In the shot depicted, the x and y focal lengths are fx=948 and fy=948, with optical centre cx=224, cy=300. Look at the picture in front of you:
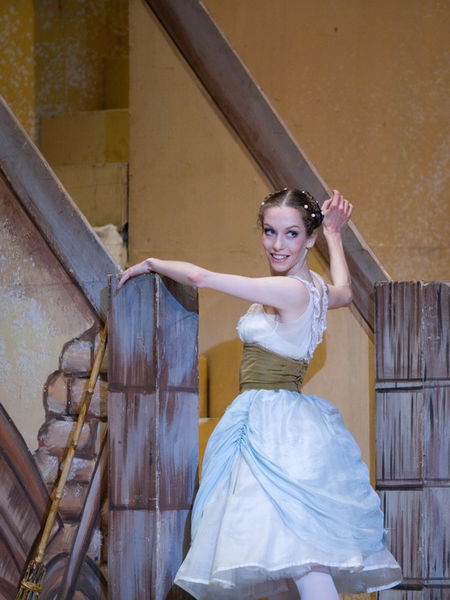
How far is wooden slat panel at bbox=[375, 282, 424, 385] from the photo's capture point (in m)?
3.21

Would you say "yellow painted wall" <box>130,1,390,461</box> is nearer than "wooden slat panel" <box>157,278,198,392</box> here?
No

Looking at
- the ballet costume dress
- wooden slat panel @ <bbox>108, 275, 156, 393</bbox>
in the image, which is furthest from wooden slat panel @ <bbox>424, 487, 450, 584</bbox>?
wooden slat panel @ <bbox>108, 275, 156, 393</bbox>

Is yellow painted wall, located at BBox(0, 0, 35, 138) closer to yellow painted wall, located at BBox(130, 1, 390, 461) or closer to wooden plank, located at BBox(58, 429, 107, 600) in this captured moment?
yellow painted wall, located at BBox(130, 1, 390, 461)

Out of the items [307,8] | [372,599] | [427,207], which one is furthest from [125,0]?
[372,599]

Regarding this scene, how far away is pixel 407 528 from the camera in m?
3.17

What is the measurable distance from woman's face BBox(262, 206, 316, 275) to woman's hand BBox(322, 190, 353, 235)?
251 millimetres

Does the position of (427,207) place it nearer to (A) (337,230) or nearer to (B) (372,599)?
(A) (337,230)

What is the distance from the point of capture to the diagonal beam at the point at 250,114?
3.46 meters

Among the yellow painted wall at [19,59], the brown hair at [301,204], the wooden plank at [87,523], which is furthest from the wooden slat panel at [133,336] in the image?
the yellow painted wall at [19,59]

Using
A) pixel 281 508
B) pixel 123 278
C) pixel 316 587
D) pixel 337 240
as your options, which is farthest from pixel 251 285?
pixel 316 587

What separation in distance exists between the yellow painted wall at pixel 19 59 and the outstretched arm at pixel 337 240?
2.75 metres

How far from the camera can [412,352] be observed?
3217 millimetres

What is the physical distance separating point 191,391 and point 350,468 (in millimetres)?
596

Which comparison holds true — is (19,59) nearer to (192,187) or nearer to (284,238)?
(192,187)
